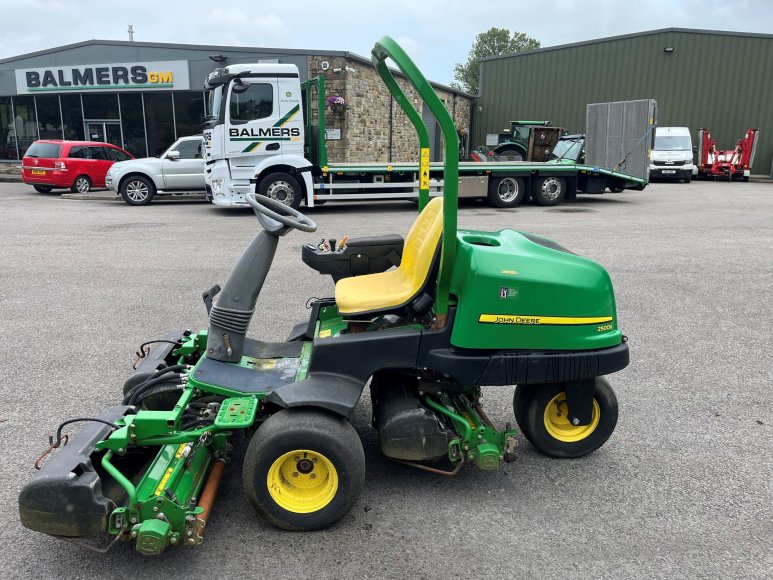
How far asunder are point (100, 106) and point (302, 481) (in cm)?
2605

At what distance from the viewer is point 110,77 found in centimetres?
2414

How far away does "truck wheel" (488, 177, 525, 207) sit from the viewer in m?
15.7

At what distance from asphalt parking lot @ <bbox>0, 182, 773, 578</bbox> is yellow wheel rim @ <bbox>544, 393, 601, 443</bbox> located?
0.15 meters

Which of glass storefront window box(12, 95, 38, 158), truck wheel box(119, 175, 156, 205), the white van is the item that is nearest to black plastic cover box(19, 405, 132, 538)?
truck wheel box(119, 175, 156, 205)

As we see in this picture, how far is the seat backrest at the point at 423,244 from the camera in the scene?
126 inches

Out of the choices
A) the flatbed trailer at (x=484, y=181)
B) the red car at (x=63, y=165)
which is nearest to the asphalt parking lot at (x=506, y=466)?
the flatbed trailer at (x=484, y=181)

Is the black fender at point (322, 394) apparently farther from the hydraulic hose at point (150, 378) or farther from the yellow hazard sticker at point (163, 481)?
the hydraulic hose at point (150, 378)

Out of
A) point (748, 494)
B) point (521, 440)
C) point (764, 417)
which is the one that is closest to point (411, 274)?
point (521, 440)

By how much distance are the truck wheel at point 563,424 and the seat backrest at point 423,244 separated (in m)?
0.92

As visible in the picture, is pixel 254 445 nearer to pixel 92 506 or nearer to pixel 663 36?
pixel 92 506

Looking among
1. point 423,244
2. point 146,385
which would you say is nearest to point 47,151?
point 146,385

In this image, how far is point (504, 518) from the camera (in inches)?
117

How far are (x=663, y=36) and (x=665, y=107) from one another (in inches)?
124

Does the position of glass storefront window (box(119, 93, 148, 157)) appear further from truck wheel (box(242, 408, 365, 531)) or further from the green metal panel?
truck wheel (box(242, 408, 365, 531))
